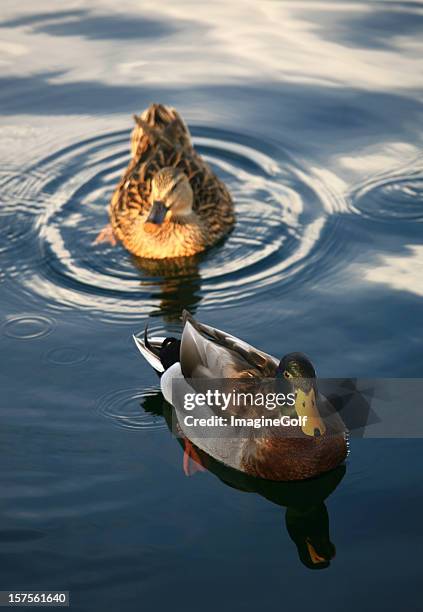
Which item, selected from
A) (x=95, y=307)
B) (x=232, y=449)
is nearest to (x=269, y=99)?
(x=95, y=307)

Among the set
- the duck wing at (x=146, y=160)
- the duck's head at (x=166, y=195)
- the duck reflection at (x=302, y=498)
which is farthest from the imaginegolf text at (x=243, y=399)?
the duck wing at (x=146, y=160)

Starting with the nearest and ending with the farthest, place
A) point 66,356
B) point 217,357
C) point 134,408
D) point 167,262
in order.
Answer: point 217,357 → point 134,408 → point 66,356 → point 167,262

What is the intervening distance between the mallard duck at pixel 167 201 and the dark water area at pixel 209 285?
0.18 m

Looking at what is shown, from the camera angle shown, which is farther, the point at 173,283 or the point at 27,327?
the point at 173,283

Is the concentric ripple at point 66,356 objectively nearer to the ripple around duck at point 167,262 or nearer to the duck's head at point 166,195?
the ripple around duck at point 167,262

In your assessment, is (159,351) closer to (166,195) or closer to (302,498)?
(302,498)

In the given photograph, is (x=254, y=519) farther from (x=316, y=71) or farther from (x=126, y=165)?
(x=316, y=71)

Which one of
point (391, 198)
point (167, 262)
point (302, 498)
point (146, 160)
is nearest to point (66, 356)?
point (167, 262)

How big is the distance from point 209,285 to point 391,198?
82.0 inches

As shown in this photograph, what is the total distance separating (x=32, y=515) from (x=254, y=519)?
55.2 inches

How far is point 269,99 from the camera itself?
11.8 metres

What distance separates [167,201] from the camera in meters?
9.61

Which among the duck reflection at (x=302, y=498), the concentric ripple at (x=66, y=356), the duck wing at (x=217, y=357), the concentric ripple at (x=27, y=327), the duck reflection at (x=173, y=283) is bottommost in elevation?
the duck reflection at (x=302, y=498)

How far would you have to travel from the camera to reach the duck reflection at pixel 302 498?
648 cm
